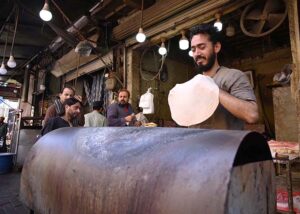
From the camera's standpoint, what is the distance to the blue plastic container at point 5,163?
7769 millimetres

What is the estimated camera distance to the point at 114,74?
6.78 m

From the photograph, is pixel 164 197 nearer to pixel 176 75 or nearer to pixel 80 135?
pixel 80 135

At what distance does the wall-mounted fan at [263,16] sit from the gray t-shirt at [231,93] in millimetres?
3270

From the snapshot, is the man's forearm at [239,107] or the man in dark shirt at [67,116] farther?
the man in dark shirt at [67,116]

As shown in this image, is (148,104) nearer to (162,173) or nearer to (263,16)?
(263,16)

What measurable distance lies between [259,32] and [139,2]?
276 centimetres

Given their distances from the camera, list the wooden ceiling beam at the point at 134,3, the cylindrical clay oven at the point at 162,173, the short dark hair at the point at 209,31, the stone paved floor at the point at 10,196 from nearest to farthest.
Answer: the cylindrical clay oven at the point at 162,173 < the short dark hair at the point at 209,31 < the stone paved floor at the point at 10,196 < the wooden ceiling beam at the point at 134,3

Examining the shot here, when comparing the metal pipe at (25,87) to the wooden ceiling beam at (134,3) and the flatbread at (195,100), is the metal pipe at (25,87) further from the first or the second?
the flatbread at (195,100)

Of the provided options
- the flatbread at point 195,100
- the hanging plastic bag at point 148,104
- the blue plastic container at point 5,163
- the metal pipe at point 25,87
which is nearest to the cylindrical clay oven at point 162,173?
the flatbread at point 195,100

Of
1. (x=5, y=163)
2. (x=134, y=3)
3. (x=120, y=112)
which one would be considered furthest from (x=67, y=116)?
(x=5, y=163)

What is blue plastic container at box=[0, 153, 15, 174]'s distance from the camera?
306 inches

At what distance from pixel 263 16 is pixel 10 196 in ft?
20.3

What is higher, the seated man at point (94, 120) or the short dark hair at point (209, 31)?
the short dark hair at point (209, 31)

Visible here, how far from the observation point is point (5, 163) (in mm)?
7855
